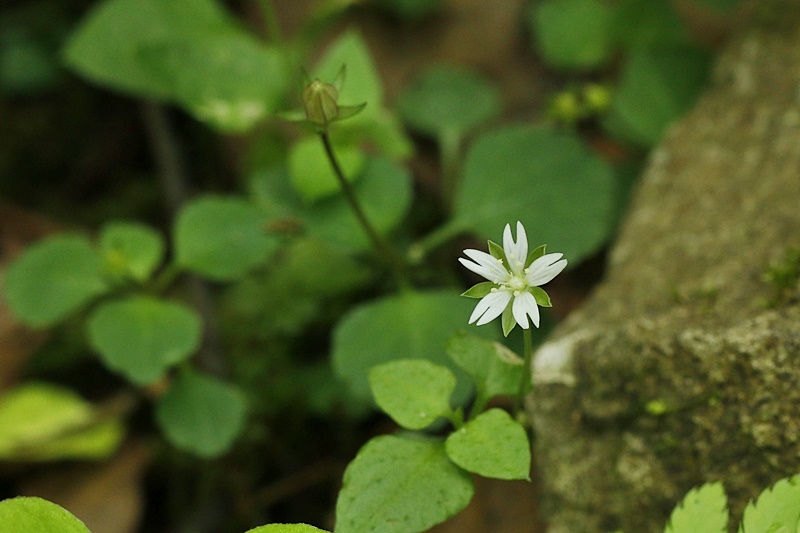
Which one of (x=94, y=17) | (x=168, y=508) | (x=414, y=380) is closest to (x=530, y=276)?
(x=414, y=380)

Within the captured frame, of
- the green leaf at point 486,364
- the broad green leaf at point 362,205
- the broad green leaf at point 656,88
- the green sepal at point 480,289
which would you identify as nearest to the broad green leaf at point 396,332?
the broad green leaf at point 362,205

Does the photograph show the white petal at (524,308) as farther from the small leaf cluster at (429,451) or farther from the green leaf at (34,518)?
the green leaf at (34,518)

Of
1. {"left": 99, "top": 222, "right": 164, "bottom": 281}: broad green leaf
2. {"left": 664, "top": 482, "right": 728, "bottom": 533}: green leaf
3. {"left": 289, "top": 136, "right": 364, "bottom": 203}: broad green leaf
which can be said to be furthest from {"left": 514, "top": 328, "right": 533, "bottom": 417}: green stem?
{"left": 99, "top": 222, "right": 164, "bottom": 281}: broad green leaf

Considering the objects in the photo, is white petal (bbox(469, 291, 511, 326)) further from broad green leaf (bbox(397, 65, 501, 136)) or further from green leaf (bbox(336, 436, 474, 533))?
broad green leaf (bbox(397, 65, 501, 136))

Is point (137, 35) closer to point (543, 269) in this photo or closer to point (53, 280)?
point (53, 280)

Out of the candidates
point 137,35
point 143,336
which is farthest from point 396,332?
point 137,35

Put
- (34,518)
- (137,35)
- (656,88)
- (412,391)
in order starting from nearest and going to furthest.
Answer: (34,518)
(412,391)
(656,88)
(137,35)

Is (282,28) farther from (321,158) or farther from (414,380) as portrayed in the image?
(414,380)
